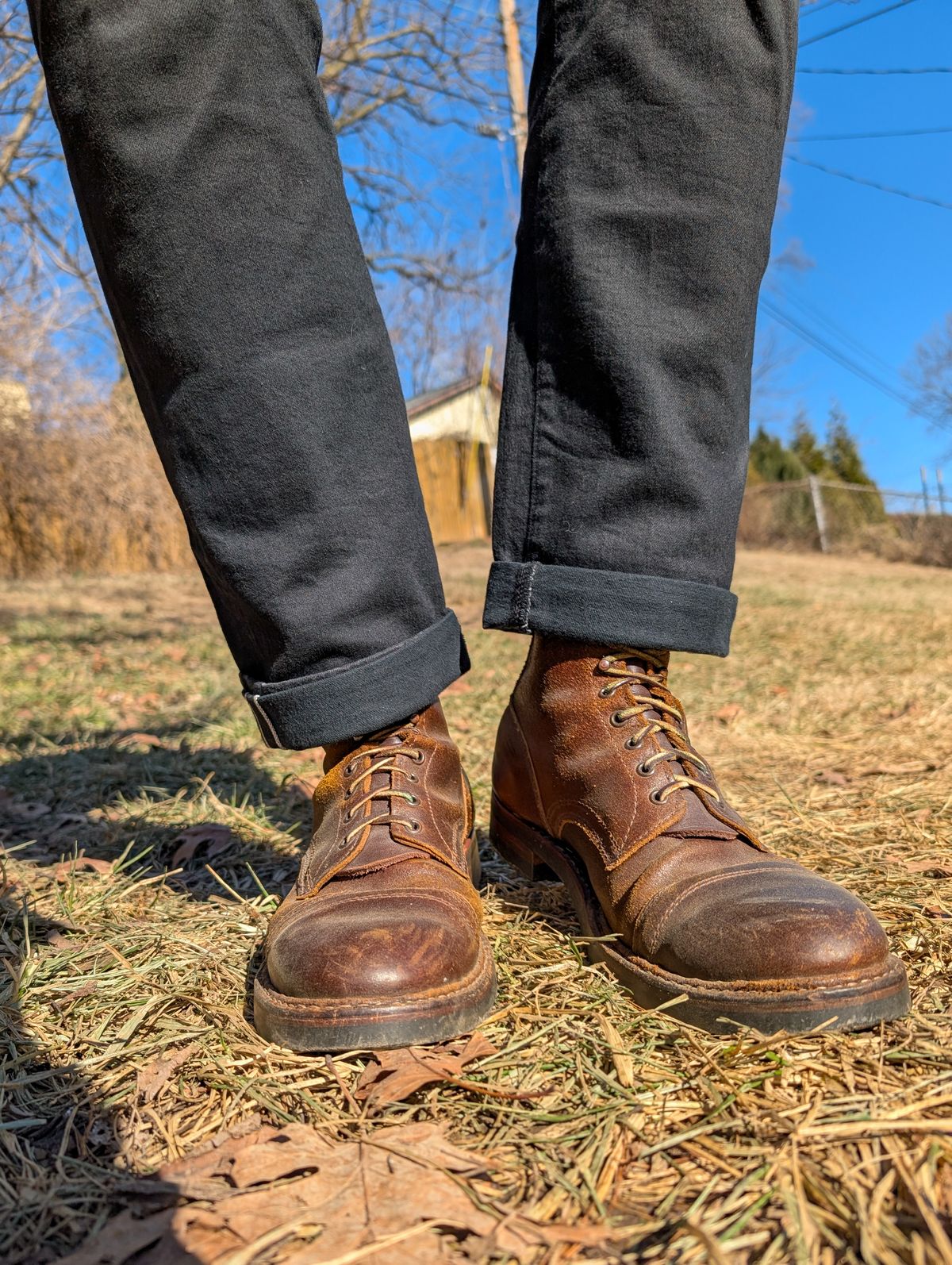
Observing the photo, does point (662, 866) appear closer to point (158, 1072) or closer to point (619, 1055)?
point (619, 1055)

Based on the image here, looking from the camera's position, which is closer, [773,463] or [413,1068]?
[413,1068]

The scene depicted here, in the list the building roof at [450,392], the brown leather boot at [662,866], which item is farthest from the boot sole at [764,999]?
the building roof at [450,392]

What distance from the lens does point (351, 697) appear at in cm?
98

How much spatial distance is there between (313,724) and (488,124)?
816 centimetres

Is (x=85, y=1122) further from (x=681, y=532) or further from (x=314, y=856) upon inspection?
(x=681, y=532)

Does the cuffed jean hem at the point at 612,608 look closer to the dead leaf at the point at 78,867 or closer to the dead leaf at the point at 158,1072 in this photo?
the dead leaf at the point at 158,1072

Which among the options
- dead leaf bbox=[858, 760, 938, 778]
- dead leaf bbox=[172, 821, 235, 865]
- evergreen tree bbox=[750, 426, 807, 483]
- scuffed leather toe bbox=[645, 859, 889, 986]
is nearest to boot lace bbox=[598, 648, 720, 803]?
scuffed leather toe bbox=[645, 859, 889, 986]

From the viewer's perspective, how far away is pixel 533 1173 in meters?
0.63

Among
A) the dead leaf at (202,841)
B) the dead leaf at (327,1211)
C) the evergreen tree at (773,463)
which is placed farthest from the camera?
the evergreen tree at (773,463)

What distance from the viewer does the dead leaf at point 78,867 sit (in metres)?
1.27

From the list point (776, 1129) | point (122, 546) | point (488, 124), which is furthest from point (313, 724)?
point (122, 546)

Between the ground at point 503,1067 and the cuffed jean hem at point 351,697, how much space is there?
Answer: 280 millimetres

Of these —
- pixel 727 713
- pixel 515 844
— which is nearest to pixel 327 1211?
pixel 515 844

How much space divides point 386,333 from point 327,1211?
0.85 metres
